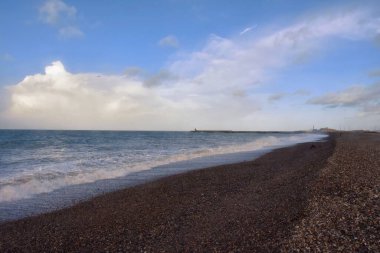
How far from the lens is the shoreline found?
7316 mm

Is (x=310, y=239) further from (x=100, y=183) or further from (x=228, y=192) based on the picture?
(x=100, y=183)

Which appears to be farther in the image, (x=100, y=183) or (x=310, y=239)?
(x=100, y=183)

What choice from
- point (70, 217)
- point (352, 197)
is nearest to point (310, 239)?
point (352, 197)

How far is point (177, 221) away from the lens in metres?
9.02

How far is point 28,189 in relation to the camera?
574 inches

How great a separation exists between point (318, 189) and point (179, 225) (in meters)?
5.78

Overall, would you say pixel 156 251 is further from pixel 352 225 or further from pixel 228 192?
pixel 228 192

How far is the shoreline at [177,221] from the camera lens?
732 centimetres

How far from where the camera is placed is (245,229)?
7945 mm

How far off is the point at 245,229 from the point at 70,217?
18.3ft

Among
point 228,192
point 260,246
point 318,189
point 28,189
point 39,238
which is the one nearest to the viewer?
point 260,246

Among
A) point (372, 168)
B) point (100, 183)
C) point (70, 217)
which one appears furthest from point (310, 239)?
point (100, 183)

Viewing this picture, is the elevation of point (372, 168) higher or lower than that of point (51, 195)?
higher

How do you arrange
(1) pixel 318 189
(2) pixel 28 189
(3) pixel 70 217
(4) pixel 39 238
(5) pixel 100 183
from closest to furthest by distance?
1. (4) pixel 39 238
2. (3) pixel 70 217
3. (1) pixel 318 189
4. (2) pixel 28 189
5. (5) pixel 100 183
